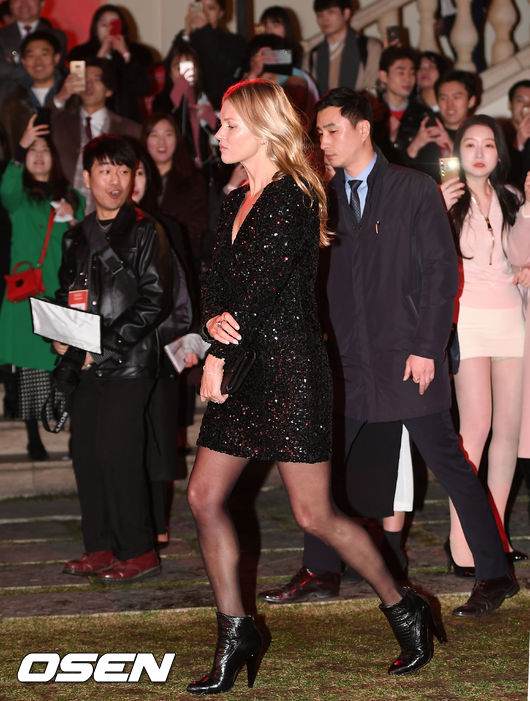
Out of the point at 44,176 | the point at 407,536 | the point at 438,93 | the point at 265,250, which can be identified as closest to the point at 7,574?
the point at 407,536

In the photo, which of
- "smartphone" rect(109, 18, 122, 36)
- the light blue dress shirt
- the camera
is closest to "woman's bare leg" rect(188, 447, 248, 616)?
the light blue dress shirt

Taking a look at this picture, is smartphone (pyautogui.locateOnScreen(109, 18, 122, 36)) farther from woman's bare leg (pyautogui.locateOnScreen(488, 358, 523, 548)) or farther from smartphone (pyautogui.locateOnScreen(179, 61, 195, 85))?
woman's bare leg (pyautogui.locateOnScreen(488, 358, 523, 548))

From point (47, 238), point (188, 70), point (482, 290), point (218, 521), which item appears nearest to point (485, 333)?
point (482, 290)

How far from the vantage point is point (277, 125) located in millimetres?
3656

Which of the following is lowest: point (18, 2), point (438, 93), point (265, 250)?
point (265, 250)

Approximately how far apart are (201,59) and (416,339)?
5609 mm

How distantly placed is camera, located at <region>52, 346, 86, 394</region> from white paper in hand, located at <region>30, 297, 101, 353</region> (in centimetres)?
6

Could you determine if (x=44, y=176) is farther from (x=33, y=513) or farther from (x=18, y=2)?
(x=18, y=2)

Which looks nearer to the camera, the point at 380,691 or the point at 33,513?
the point at 380,691

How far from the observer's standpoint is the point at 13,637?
448 centimetres

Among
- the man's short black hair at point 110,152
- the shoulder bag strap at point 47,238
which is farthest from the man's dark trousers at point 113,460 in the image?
the shoulder bag strap at point 47,238

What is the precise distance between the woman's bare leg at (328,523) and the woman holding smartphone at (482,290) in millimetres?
1247

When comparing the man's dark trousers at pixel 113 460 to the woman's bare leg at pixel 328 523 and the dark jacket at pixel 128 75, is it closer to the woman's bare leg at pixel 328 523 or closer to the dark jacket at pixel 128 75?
the woman's bare leg at pixel 328 523

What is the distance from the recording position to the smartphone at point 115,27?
955 cm
